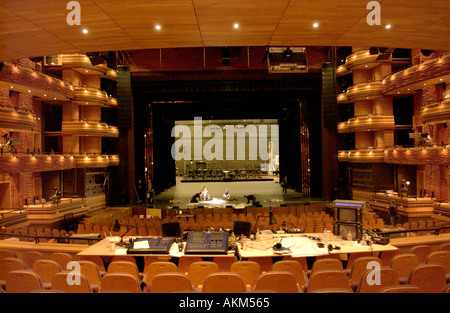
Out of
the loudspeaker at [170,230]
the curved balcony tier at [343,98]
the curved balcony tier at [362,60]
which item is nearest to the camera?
the loudspeaker at [170,230]

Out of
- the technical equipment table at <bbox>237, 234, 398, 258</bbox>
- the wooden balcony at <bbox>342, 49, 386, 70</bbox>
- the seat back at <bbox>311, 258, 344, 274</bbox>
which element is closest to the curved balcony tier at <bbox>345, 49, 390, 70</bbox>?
the wooden balcony at <bbox>342, 49, 386, 70</bbox>

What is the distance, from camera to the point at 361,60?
1844cm

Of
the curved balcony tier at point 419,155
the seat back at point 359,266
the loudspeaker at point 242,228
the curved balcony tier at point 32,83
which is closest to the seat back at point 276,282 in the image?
the seat back at point 359,266

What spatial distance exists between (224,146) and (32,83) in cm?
2088

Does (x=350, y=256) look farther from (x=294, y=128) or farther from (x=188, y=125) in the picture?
(x=188, y=125)

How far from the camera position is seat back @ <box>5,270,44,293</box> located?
3.41 m

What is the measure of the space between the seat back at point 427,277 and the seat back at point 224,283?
77.3 inches

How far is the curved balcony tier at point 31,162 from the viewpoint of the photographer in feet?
44.2

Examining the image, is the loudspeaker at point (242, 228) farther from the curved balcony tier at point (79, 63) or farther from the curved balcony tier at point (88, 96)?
the curved balcony tier at point (79, 63)

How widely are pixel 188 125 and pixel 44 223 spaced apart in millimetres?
20721

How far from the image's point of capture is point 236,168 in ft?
114

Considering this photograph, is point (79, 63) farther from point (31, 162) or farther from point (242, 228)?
point (242, 228)

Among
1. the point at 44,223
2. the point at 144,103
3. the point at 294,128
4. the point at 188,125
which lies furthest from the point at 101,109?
the point at 294,128

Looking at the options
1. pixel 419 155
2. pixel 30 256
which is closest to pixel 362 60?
pixel 419 155
